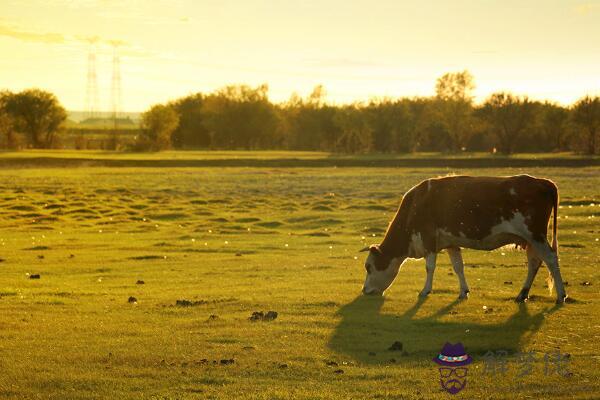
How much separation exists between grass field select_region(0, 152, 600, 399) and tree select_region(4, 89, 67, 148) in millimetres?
98169

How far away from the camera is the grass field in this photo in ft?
32.1

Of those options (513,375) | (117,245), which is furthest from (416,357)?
(117,245)

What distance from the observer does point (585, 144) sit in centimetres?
10419

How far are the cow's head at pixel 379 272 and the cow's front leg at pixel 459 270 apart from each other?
3.42 ft

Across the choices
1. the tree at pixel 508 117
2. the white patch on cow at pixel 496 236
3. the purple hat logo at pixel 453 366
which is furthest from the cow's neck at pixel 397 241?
the tree at pixel 508 117

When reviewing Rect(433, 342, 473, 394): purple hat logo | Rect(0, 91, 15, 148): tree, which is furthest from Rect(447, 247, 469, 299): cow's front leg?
Rect(0, 91, 15, 148): tree

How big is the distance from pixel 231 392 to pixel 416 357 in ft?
9.35

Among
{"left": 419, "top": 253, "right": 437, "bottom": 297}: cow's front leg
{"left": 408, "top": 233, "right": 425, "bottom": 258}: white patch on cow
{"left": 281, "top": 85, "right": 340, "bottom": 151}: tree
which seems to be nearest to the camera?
{"left": 419, "top": 253, "right": 437, "bottom": 297}: cow's front leg

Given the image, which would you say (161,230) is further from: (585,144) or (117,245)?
(585,144)

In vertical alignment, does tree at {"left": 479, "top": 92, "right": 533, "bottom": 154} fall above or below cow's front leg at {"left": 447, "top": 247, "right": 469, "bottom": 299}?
above

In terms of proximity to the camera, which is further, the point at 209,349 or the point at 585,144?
the point at 585,144

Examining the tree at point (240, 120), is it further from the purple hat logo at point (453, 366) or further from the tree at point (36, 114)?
the purple hat logo at point (453, 366)

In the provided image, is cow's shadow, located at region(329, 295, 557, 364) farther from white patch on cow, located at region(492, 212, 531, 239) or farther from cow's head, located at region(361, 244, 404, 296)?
cow's head, located at region(361, 244, 404, 296)

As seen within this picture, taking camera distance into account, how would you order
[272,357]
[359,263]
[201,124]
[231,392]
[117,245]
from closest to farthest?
[231,392] → [272,357] → [359,263] → [117,245] → [201,124]
